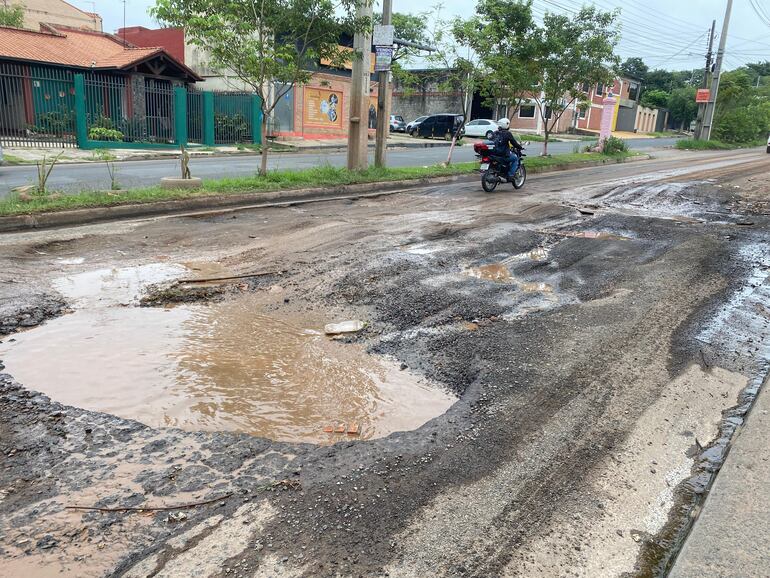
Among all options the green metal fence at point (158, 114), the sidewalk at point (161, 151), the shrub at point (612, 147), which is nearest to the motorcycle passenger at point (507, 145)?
the sidewalk at point (161, 151)

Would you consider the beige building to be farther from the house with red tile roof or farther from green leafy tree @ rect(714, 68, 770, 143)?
green leafy tree @ rect(714, 68, 770, 143)

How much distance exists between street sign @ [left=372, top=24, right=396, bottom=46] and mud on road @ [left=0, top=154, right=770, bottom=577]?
26.7ft

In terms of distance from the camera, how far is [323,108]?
117 ft

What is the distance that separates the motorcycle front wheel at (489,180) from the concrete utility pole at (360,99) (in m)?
2.98

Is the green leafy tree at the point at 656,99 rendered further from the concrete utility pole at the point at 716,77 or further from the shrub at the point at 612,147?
the shrub at the point at 612,147

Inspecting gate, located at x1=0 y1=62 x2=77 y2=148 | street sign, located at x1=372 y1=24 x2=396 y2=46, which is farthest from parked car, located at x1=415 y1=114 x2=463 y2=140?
street sign, located at x1=372 y1=24 x2=396 y2=46

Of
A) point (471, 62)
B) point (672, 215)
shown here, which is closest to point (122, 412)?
point (672, 215)

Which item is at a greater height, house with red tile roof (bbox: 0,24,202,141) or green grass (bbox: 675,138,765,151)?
house with red tile roof (bbox: 0,24,202,141)

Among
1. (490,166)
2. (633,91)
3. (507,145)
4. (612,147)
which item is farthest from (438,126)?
(633,91)

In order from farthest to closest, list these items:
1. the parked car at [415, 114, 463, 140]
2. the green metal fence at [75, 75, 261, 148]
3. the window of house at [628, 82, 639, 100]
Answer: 1. the window of house at [628, 82, 639, 100]
2. the parked car at [415, 114, 463, 140]
3. the green metal fence at [75, 75, 261, 148]

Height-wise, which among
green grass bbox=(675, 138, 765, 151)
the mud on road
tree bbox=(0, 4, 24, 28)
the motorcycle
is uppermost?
tree bbox=(0, 4, 24, 28)

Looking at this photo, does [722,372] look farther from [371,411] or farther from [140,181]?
[140,181]

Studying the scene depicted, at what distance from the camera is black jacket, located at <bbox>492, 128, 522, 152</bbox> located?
A: 14.0 meters

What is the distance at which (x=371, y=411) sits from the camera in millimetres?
3938
